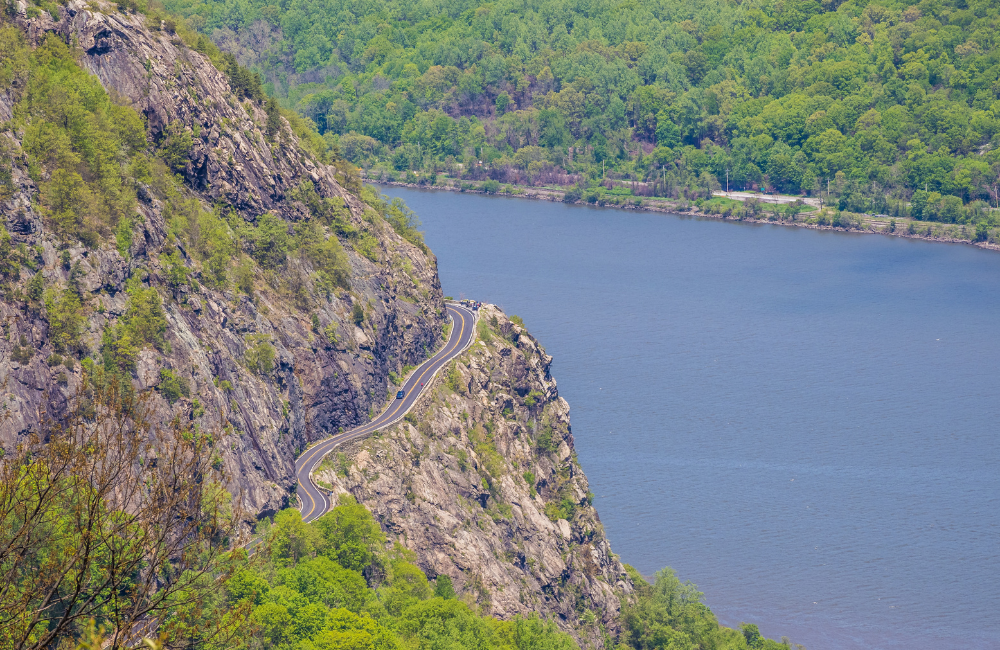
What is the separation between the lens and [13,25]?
261 feet

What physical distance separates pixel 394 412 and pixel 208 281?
17996mm

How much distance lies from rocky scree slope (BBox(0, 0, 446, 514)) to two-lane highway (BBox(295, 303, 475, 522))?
1.12 metres

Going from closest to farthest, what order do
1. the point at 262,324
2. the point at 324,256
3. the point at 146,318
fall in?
1. the point at 146,318
2. the point at 262,324
3. the point at 324,256

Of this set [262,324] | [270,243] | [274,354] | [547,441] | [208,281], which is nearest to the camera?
[208,281]

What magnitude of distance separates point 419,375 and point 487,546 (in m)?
18.3

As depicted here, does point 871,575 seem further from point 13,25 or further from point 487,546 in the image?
point 13,25

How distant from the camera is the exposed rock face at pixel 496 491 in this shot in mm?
81750

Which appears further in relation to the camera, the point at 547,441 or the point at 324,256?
the point at 547,441

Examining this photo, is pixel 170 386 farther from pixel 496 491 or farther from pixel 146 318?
pixel 496 491

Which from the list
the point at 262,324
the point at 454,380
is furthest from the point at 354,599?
the point at 454,380

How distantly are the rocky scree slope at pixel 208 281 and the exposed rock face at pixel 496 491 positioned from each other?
459cm

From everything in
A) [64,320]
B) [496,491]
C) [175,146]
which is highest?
[175,146]

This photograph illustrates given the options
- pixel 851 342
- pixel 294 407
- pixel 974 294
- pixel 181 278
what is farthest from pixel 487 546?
pixel 974 294

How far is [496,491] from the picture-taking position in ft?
298
